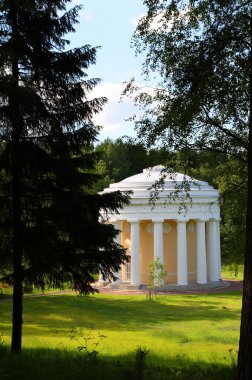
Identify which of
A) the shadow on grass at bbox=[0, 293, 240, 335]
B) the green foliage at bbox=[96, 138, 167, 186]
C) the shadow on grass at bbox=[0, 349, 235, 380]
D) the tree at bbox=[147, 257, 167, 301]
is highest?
the green foliage at bbox=[96, 138, 167, 186]

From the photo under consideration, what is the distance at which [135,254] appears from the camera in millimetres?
39781

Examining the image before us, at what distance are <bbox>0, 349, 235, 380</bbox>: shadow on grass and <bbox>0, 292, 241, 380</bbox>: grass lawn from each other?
0.08 m

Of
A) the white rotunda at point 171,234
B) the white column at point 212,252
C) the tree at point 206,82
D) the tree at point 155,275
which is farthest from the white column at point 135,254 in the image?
the tree at point 206,82

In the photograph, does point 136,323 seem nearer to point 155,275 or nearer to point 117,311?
point 117,311

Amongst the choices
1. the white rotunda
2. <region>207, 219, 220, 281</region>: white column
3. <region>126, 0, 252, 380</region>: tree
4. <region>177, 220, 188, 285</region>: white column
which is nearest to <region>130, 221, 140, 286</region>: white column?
the white rotunda

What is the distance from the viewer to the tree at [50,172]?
1129cm

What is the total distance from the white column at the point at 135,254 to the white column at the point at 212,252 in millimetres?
7004

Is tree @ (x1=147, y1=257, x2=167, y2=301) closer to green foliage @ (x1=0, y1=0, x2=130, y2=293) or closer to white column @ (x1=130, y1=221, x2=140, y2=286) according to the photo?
white column @ (x1=130, y1=221, x2=140, y2=286)

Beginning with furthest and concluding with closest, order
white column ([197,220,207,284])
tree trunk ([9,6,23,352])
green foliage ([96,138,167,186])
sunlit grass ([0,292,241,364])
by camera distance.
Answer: green foliage ([96,138,167,186]) < white column ([197,220,207,284]) < sunlit grass ([0,292,241,364]) < tree trunk ([9,6,23,352])

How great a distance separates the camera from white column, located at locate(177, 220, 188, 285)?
39.2 metres

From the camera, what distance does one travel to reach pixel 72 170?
39.0 feet

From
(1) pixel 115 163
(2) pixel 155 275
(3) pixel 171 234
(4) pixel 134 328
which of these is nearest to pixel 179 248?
(3) pixel 171 234

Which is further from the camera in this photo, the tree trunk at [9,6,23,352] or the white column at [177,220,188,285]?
the white column at [177,220,188,285]

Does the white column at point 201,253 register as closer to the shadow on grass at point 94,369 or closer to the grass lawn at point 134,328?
the grass lawn at point 134,328
